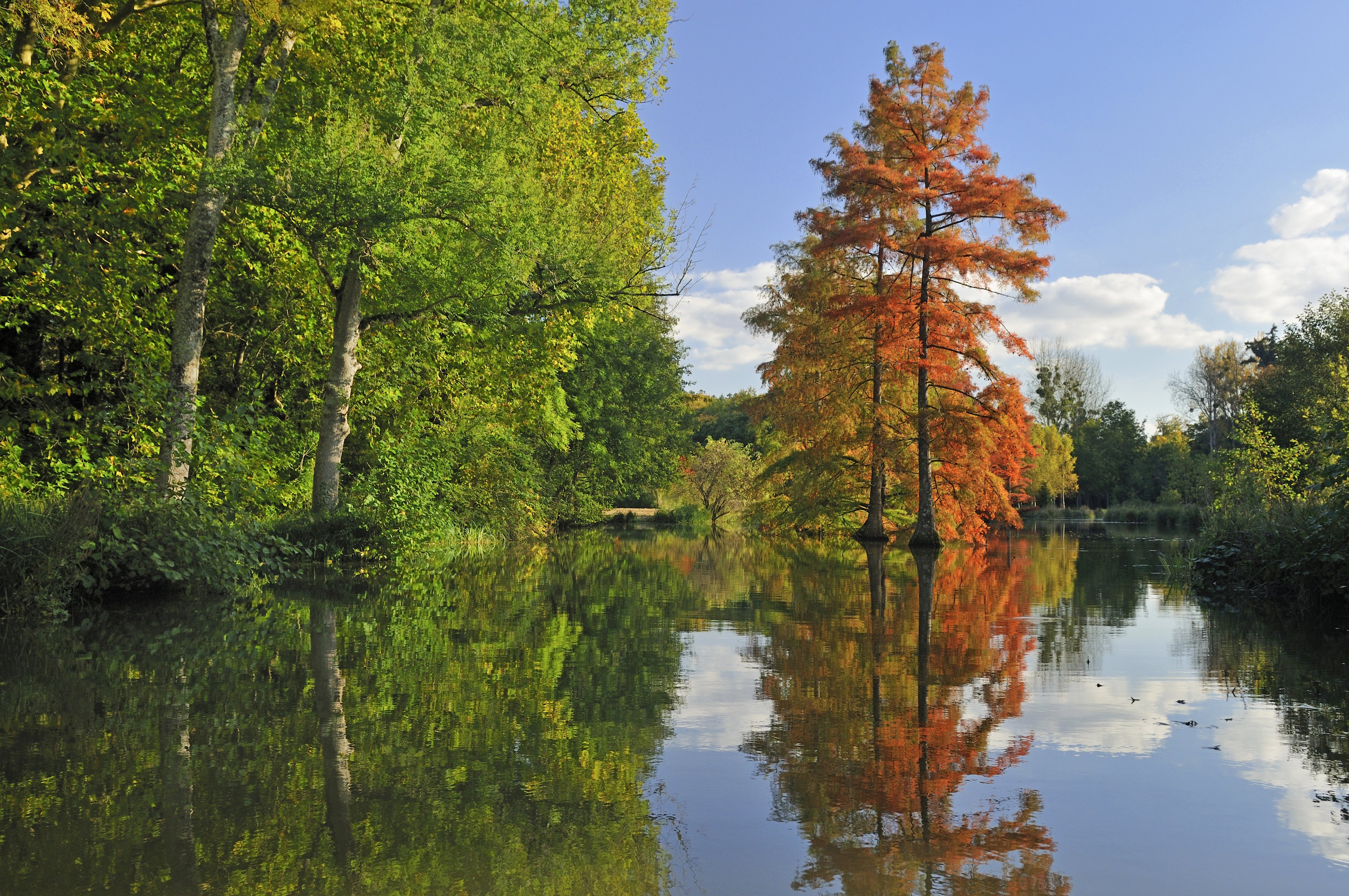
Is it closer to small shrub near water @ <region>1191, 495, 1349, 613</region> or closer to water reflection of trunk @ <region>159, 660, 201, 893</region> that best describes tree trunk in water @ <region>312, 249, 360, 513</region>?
water reflection of trunk @ <region>159, 660, 201, 893</region>

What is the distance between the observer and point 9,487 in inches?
421

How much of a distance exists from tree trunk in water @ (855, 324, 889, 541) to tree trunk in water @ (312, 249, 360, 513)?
13.2 m

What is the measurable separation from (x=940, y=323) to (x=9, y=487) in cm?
1944

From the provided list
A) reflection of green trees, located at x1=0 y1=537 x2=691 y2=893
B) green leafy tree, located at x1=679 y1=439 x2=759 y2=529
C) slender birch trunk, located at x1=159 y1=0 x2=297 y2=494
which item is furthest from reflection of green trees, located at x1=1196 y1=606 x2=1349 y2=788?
green leafy tree, located at x1=679 y1=439 x2=759 y2=529

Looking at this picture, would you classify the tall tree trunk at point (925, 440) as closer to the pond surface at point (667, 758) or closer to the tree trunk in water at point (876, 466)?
the tree trunk in water at point (876, 466)

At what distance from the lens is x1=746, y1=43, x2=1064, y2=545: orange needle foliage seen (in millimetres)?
22859

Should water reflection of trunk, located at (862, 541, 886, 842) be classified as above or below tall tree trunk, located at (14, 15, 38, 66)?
below

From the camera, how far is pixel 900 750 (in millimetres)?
4395

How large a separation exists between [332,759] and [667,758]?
4.86 ft

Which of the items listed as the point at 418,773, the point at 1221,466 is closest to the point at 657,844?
the point at 418,773

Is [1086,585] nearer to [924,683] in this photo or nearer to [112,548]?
[924,683]

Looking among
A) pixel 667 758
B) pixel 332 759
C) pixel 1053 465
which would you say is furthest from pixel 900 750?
pixel 1053 465

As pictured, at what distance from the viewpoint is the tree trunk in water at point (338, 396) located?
16.0 meters

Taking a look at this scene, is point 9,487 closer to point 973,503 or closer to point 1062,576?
point 1062,576
